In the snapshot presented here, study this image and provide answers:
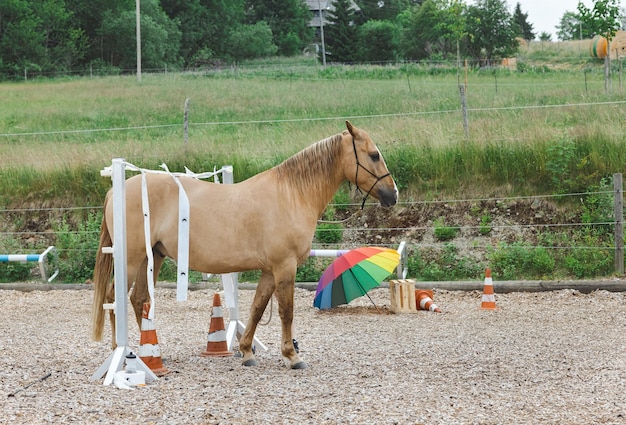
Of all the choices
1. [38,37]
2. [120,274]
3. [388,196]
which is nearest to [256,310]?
[120,274]

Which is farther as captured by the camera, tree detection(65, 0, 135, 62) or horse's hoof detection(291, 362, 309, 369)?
tree detection(65, 0, 135, 62)

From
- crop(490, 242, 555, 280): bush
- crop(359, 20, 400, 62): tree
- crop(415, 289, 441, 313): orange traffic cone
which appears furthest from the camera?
crop(359, 20, 400, 62): tree

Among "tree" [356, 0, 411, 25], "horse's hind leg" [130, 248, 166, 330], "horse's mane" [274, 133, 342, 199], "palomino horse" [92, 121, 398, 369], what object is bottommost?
"horse's hind leg" [130, 248, 166, 330]

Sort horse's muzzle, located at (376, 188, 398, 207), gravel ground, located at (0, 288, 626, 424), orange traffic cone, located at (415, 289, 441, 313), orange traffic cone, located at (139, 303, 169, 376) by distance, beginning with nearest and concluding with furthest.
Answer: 1. gravel ground, located at (0, 288, 626, 424)
2. orange traffic cone, located at (139, 303, 169, 376)
3. horse's muzzle, located at (376, 188, 398, 207)
4. orange traffic cone, located at (415, 289, 441, 313)

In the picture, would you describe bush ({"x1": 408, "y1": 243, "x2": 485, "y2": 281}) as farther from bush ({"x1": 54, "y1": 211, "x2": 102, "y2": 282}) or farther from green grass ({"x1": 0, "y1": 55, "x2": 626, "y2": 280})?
bush ({"x1": 54, "y1": 211, "x2": 102, "y2": 282})

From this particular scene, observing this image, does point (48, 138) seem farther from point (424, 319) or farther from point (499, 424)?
point (499, 424)

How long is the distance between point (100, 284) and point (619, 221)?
7.10 m

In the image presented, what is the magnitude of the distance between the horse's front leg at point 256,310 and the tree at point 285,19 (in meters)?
66.0

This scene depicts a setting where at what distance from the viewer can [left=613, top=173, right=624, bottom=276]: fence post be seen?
36.9ft

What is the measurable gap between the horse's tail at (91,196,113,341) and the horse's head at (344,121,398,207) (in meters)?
2.07

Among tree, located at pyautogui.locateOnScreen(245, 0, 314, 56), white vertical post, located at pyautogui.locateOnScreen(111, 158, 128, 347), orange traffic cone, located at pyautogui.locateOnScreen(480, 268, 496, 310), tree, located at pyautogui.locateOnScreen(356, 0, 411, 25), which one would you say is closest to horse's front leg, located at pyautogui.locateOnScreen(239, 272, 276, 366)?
white vertical post, located at pyautogui.locateOnScreen(111, 158, 128, 347)

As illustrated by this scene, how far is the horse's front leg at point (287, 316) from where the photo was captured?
6.95m

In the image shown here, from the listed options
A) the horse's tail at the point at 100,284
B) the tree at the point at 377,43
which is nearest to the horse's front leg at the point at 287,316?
the horse's tail at the point at 100,284

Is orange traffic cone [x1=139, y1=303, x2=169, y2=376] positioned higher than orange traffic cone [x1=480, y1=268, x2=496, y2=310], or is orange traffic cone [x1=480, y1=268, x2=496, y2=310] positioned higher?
orange traffic cone [x1=139, y1=303, x2=169, y2=376]
